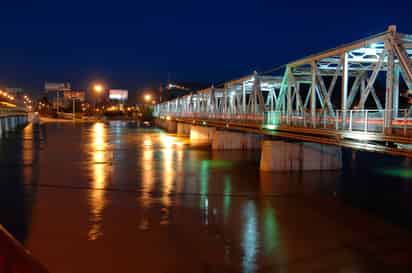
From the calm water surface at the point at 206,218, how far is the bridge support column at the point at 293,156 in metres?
1.06

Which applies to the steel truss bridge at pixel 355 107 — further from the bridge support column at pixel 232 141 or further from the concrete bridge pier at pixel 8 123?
the concrete bridge pier at pixel 8 123

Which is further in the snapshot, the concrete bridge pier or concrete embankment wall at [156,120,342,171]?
the concrete bridge pier

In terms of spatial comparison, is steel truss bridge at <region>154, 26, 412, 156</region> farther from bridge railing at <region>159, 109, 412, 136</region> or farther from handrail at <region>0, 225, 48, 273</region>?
handrail at <region>0, 225, 48, 273</region>

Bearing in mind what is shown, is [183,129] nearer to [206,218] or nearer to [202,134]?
[202,134]

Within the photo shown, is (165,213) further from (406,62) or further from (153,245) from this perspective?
(406,62)

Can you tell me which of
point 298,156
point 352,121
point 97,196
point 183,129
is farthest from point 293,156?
point 183,129

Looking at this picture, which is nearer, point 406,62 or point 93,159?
point 406,62

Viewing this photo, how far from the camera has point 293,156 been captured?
94.9ft

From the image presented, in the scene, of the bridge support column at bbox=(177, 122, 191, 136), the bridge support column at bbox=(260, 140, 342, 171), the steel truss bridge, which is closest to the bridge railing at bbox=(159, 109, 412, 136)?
the steel truss bridge

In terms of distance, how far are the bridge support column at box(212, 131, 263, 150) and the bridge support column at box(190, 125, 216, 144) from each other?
489 cm

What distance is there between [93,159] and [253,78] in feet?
51.8

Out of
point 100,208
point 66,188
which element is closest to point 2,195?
point 66,188

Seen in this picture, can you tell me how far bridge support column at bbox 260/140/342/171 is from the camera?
28703 millimetres

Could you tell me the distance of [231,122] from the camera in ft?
135
